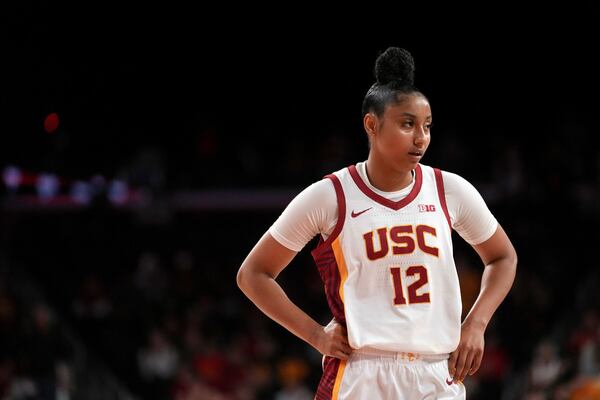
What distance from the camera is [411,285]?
12.6 feet

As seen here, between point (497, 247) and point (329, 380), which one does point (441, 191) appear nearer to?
point (497, 247)

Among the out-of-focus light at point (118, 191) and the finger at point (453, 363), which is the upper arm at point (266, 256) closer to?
the finger at point (453, 363)

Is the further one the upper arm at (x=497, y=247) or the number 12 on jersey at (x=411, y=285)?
the upper arm at (x=497, y=247)

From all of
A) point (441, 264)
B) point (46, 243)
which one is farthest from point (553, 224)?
point (441, 264)

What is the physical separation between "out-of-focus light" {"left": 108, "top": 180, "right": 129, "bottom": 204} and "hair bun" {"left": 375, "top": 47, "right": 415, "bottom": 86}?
11.1 metres

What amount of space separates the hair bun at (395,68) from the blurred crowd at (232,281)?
7053mm

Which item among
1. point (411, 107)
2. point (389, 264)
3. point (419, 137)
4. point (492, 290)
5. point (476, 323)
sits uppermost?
point (411, 107)

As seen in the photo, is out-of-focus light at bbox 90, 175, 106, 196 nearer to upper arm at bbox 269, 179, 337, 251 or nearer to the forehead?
upper arm at bbox 269, 179, 337, 251

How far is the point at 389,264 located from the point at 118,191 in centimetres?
1143

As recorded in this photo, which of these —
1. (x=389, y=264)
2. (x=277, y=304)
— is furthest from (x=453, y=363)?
(x=277, y=304)

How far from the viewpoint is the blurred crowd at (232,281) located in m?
12.0

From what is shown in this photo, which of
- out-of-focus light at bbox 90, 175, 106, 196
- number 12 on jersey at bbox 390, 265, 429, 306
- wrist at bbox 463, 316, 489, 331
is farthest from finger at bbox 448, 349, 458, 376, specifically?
out-of-focus light at bbox 90, 175, 106, 196

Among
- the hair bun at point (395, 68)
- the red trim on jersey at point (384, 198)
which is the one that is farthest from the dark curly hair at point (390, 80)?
the red trim on jersey at point (384, 198)

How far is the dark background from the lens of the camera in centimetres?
1261
